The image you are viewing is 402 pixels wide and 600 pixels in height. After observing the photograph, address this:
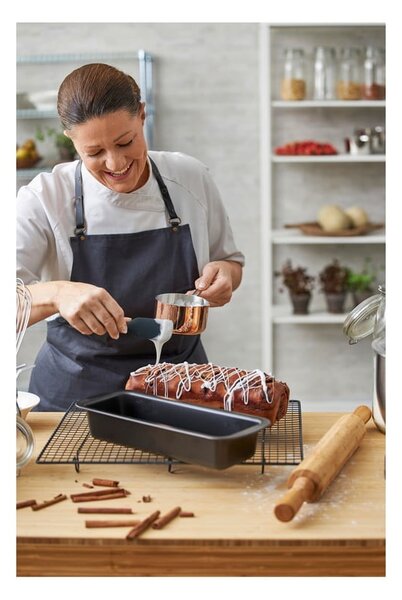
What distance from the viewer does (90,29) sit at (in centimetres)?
414

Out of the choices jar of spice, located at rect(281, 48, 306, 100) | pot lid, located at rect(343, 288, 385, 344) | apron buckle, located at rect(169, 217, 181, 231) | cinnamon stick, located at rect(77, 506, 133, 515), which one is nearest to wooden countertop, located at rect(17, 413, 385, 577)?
cinnamon stick, located at rect(77, 506, 133, 515)

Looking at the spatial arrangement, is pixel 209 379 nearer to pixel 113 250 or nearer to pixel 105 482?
pixel 105 482

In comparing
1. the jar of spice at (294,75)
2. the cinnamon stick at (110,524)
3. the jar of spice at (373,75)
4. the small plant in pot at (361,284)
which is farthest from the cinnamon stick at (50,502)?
the jar of spice at (373,75)

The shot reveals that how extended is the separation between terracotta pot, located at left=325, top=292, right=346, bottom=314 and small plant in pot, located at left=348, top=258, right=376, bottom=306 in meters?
0.06

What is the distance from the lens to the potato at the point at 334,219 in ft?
13.2

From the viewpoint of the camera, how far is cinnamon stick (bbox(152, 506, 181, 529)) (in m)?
1.27

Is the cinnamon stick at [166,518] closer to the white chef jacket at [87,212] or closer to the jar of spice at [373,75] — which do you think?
the white chef jacket at [87,212]

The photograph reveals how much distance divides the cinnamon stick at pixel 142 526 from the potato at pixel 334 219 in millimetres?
2914

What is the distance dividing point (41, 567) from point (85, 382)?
3.31ft

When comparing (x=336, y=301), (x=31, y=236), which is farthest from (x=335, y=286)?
(x=31, y=236)

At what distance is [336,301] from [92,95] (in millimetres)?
2372

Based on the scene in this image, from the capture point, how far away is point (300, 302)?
4102mm
